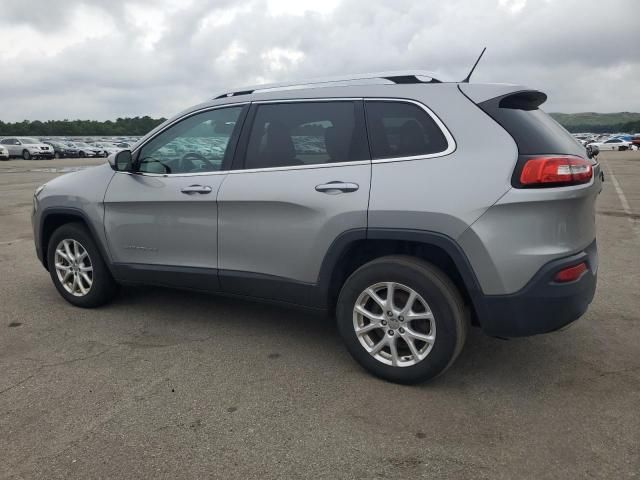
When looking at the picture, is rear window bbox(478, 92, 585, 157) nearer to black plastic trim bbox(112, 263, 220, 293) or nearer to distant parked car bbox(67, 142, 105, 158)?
black plastic trim bbox(112, 263, 220, 293)

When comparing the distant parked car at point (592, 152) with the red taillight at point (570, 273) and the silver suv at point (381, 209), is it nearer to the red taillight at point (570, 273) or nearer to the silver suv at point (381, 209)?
the silver suv at point (381, 209)

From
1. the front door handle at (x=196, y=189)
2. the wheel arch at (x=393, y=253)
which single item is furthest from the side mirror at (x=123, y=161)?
the wheel arch at (x=393, y=253)

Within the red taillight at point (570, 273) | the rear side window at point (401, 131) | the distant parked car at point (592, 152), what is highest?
A: the rear side window at point (401, 131)

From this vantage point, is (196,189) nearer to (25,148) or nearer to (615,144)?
(25,148)

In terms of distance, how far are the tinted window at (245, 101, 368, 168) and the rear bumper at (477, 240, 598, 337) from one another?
3.72 feet

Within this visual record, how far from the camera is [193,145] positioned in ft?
13.3

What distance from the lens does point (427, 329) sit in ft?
10.4

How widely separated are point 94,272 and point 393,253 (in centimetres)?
258

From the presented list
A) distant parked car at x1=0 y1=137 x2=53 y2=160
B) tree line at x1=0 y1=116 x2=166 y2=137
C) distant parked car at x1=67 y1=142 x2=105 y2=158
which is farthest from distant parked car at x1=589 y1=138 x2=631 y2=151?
tree line at x1=0 y1=116 x2=166 y2=137

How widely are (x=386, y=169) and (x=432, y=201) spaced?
13.7 inches

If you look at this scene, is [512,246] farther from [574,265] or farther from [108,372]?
[108,372]

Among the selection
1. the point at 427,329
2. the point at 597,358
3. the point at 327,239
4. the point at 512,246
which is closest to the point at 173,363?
the point at 327,239

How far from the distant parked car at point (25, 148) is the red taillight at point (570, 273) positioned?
128ft

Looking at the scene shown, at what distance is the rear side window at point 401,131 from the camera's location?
122 inches
